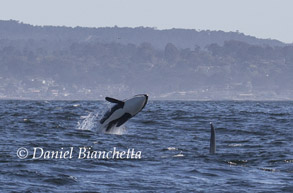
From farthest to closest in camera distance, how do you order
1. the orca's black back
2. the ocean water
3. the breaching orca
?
the orca's black back < the breaching orca < the ocean water

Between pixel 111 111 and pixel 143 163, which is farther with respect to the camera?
pixel 111 111

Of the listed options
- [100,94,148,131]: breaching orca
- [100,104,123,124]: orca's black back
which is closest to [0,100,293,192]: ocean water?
[100,104,123,124]: orca's black back

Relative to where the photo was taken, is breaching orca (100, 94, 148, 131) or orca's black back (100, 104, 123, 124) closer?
breaching orca (100, 94, 148, 131)

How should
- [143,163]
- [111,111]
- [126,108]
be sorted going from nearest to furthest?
[143,163] → [126,108] → [111,111]

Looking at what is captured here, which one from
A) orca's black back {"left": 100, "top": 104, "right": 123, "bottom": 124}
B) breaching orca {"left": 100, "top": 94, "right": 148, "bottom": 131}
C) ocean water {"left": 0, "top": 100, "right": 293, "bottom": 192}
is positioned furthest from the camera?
orca's black back {"left": 100, "top": 104, "right": 123, "bottom": 124}

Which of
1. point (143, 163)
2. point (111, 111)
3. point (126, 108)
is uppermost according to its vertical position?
point (126, 108)

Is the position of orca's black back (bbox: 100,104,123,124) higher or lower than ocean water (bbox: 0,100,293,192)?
higher

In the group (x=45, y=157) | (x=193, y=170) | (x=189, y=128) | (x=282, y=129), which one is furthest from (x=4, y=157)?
(x=282, y=129)

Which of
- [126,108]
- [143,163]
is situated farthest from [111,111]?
[143,163]

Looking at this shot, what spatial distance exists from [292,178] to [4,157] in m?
9.17

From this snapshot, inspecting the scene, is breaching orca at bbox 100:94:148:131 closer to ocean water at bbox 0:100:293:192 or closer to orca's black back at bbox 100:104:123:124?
orca's black back at bbox 100:104:123:124

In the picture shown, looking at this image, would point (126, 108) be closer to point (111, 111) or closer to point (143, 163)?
point (111, 111)

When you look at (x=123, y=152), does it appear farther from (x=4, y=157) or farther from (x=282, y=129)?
(x=282, y=129)

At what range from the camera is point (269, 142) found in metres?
31.0
